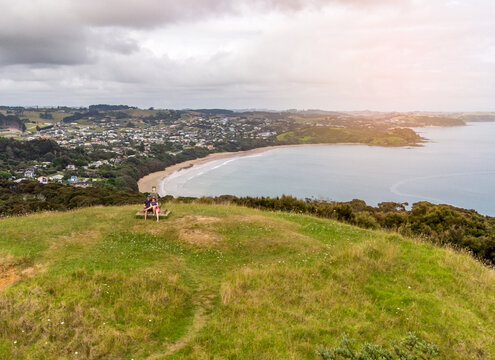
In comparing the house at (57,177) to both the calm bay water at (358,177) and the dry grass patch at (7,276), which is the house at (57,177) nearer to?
the calm bay water at (358,177)

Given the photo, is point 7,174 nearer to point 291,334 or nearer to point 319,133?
point 291,334

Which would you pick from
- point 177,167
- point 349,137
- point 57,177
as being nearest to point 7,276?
point 57,177

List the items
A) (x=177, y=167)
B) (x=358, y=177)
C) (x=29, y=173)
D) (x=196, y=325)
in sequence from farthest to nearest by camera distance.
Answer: (x=177, y=167)
(x=358, y=177)
(x=29, y=173)
(x=196, y=325)

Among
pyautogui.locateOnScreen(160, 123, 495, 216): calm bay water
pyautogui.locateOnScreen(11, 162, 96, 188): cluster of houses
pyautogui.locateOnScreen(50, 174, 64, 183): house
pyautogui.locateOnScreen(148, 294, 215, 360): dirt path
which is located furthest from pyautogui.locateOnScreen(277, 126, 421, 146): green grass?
pyautogui.locateOnScreen(148, 294, 215, 360): dirt path

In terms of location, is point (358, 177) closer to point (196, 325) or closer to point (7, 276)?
point (196, 325)

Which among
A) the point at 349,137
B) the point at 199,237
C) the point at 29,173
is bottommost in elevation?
the point at 29,173

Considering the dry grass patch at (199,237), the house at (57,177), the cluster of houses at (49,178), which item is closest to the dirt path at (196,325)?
the dry grass patch at (199,237)
